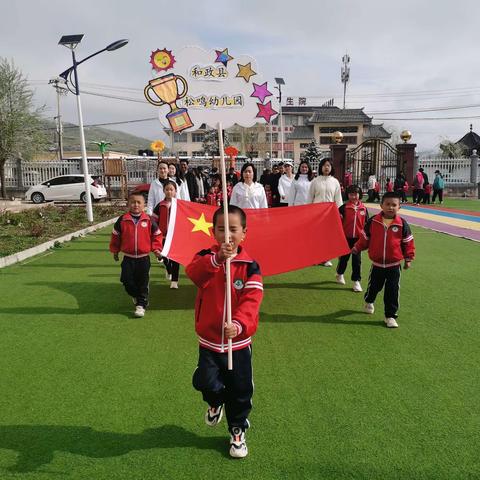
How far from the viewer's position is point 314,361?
4.22m

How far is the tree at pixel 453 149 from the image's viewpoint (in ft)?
→ 179

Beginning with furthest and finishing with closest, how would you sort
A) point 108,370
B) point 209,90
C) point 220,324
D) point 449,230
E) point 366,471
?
1. point 449,230
2. point 209,90
3. point 108,370
4. point 220,324
5. point 366,471

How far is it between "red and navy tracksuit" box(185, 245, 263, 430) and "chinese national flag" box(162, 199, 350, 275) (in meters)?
3.21

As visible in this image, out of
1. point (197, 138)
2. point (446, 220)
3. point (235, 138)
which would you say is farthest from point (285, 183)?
point (197, 138)

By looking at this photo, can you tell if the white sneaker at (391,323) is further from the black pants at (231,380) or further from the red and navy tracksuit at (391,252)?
the black pants at (231,380)

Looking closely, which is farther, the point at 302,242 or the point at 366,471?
the point at 302,242

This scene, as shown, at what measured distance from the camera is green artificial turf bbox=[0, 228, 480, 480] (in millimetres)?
2736

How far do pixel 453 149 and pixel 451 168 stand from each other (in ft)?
108

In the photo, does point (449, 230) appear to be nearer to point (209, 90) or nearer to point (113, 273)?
point (209, 90)

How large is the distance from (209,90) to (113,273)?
4168mm

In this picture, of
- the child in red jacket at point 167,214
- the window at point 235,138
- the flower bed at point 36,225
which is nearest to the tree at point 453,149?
the window at point 235,138

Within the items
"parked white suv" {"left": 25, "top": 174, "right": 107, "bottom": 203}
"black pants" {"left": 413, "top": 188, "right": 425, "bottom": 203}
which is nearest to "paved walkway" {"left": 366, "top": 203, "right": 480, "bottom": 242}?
"black pants" {"left": 413, "top": 188, "right": 425, "bottom": 203}

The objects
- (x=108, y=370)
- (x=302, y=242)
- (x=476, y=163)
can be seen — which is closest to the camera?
(x=108, y=370)

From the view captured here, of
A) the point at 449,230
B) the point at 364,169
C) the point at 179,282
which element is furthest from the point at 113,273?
the point at 364,169
